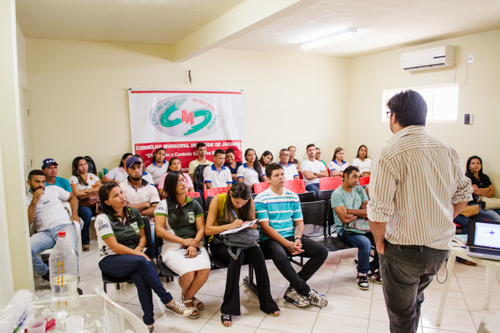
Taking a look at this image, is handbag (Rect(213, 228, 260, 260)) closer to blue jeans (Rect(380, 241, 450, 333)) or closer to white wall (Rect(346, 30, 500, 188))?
blue jeans (Rect(380, 241, 450, 333))

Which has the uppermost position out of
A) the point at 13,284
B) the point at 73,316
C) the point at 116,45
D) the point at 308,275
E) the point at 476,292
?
the point at 116,45

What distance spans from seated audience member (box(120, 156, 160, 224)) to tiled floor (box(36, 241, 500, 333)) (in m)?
0.81

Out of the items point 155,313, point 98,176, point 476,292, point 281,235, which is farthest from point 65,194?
point 476,292

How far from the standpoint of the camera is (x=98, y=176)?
5.65 m

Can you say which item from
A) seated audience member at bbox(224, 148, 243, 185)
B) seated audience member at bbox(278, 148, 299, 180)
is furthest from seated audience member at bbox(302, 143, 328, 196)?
seated audience member at bbox(224, 148, 243, 185)

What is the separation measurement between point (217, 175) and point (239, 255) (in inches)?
108

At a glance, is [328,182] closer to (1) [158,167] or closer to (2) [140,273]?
(1) [158,167]

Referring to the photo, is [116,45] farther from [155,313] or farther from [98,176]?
[155,313]

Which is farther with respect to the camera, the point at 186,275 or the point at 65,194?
the point at 65,194

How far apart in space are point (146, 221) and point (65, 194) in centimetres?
161

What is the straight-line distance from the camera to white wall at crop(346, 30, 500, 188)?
17.8ft

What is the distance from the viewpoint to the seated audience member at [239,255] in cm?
285

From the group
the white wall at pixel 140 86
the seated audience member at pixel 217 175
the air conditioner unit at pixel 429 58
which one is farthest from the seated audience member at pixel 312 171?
the air conditioner unit at pixel 429 58

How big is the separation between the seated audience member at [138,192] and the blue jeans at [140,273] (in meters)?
1.21
